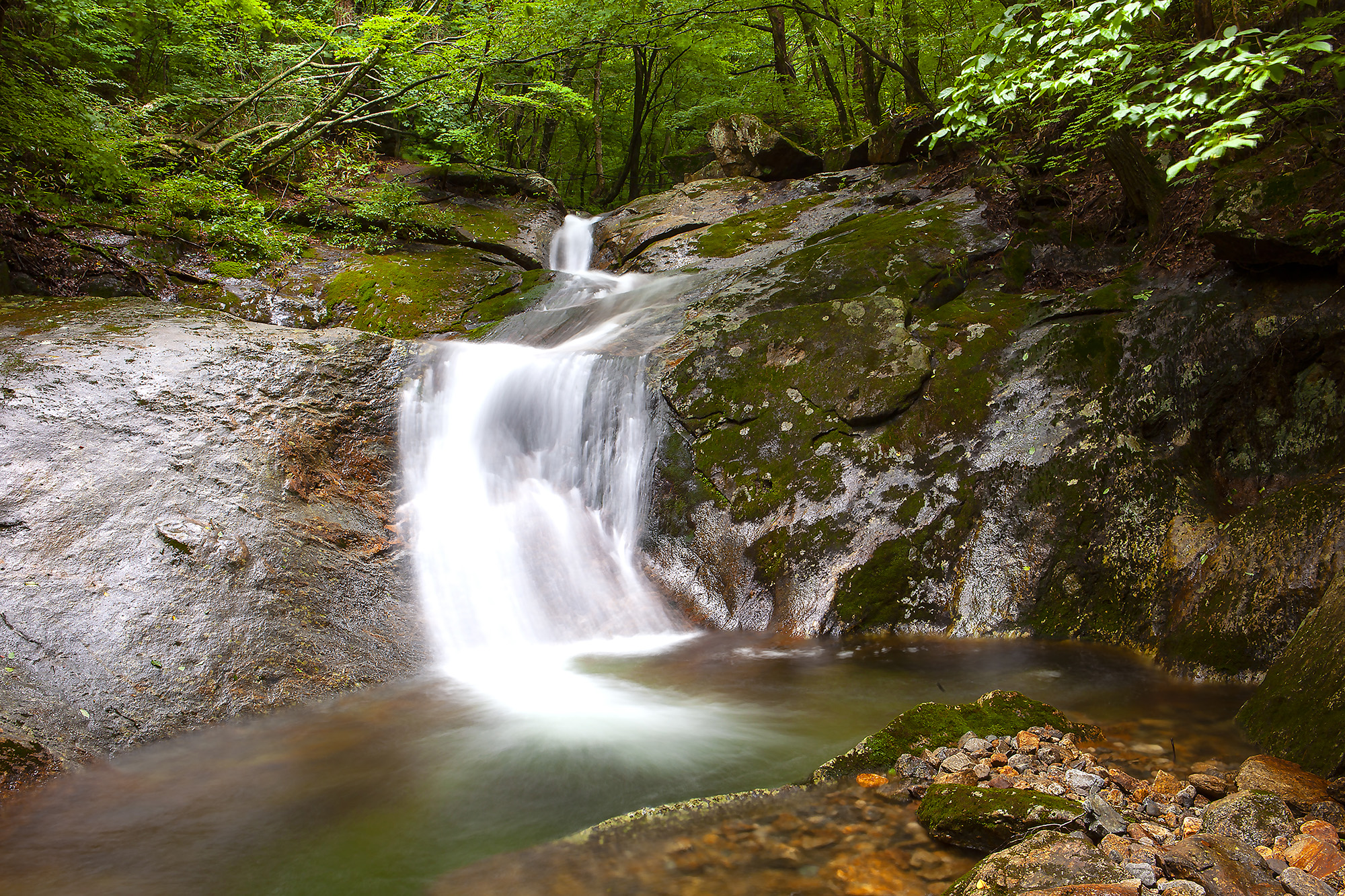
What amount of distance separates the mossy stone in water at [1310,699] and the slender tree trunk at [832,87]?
15.4 meters

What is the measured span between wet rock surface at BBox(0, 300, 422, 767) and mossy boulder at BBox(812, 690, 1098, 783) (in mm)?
3350

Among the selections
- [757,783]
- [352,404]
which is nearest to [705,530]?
[757,783]

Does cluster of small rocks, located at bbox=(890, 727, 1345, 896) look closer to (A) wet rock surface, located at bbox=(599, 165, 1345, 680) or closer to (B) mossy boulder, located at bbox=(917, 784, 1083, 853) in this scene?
(B) mossy boulder, located at bbox=(917, 784, 1083, 853)

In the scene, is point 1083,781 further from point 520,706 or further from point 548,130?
point 548,130

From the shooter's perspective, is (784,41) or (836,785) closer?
(836,785)

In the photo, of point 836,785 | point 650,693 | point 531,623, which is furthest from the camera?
point 531,623

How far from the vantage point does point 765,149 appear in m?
15.1

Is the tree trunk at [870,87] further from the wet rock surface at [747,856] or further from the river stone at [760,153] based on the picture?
the wet rock surface at [747,856]

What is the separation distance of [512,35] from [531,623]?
10430 millimetres

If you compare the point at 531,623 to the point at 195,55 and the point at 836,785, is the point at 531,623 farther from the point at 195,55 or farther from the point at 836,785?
the point at 195,55

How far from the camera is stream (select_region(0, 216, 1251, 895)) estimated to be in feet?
10.1

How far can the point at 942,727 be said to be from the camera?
141 inches

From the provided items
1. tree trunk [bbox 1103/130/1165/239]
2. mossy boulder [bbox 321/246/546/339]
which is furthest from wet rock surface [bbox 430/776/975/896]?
mossy boulder [bbox 321/246/546/339]

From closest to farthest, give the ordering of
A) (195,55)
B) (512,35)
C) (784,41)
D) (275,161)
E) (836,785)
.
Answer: (836,785) < (512,35) < (275,161) < (195,55) < (784,41)
